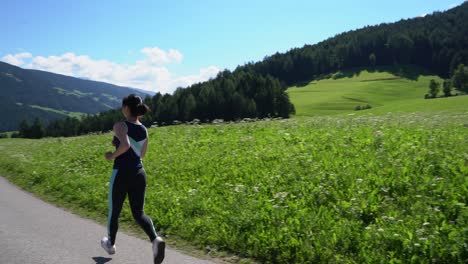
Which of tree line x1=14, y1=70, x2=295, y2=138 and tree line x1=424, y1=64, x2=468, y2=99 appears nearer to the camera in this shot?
tree line x1=14, y1=70, x2=295, y2=138

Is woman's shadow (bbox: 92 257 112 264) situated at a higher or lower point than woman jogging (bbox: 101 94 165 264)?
lower

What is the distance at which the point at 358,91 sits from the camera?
373 feet

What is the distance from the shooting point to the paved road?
6535 millimetres

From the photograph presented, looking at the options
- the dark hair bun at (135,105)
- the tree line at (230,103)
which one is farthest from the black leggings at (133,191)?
the tree line at (230,103)

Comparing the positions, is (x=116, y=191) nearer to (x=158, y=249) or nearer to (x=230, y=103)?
(x=158, y=249)

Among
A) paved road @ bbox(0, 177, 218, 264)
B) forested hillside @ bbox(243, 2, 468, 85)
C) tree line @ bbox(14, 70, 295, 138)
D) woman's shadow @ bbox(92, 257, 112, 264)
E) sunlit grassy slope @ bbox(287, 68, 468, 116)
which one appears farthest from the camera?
forested hillside @ bbox(243, 2, 468, 85)

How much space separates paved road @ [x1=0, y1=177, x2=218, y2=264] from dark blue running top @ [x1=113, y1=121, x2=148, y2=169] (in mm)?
1578

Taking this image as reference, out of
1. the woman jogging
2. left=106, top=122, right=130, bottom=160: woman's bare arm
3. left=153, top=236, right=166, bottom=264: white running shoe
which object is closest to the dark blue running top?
the woman jogging

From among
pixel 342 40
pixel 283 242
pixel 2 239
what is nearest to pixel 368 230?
pixel 283 242

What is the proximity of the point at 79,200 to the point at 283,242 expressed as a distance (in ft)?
23.4

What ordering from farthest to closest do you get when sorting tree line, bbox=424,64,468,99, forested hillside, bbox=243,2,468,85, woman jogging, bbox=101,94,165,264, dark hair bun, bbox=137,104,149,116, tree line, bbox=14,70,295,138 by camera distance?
forested hillside, bbox=243,2,468,85 < tree line, bbox=424,64,468,99 < tree line, bbox=14,70,295,138 < dark hair bun, bbox=137,104,149,116 < woman jogging, bbox=101,94,165,264

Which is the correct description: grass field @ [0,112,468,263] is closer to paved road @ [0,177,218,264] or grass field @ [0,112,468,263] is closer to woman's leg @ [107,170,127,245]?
paved road @ [0,177,218,264]

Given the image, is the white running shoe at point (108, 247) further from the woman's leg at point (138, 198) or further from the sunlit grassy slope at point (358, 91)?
→ the sunlit grassy slope at point (358, 91)

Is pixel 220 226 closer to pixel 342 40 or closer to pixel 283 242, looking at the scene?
pixel 283 242
